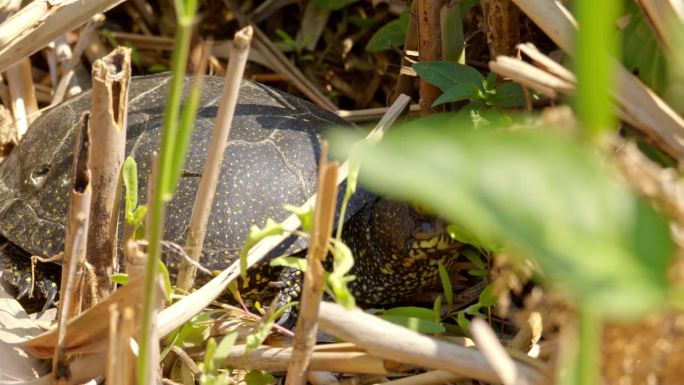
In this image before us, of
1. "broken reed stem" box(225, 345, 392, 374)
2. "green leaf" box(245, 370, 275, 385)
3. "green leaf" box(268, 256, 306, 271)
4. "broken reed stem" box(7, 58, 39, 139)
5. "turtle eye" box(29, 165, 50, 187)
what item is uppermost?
"broken reed stem" box(7, 58, 39, 139)

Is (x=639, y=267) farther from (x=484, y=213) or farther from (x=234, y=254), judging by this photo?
(x=234, y=254)

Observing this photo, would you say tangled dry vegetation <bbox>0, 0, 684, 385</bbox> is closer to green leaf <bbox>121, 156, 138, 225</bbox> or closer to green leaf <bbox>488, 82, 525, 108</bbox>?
green leaf <bbox>488, 82, 525, 108</bbox>

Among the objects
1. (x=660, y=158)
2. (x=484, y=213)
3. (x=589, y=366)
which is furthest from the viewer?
(x=660, y=158)

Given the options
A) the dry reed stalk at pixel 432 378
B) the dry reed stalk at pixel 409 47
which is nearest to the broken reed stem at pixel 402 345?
the dry reed stalk at pixel 432 378

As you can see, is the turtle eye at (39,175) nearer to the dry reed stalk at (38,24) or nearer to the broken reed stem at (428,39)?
the dry reed stalk at (38,24)

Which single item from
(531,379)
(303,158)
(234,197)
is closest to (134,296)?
(531,379)

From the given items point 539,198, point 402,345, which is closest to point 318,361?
point 402,345

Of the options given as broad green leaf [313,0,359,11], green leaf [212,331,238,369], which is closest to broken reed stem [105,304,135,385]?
green leaf [212,331,238,369]
